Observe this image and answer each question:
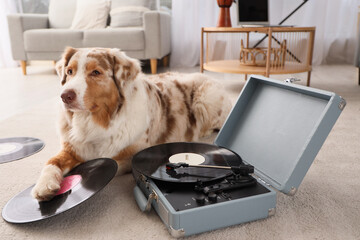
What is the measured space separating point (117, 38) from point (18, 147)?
274 centimetres

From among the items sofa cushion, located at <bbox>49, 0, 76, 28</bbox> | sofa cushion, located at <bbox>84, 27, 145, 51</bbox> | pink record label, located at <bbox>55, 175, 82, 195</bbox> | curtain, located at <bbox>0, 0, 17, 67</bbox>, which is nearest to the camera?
pink record label, located at <bbox>55, 175, 82, 195</bbox>

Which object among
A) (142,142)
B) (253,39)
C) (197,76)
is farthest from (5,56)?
(142,142)

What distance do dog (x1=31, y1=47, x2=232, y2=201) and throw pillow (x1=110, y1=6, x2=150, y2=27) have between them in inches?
128

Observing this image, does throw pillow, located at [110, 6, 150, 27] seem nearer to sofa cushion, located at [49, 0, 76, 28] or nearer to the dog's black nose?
sofa cushion, located at [49, 0, 76, 28]

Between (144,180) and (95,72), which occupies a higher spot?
(95,72)

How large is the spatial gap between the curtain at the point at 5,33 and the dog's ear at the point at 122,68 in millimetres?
4991

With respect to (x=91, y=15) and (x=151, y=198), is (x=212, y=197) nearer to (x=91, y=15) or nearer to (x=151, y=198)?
(x=151, y=198)

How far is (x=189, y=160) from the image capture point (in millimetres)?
1445

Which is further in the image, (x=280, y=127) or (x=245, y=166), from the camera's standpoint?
(x=280, y=127)

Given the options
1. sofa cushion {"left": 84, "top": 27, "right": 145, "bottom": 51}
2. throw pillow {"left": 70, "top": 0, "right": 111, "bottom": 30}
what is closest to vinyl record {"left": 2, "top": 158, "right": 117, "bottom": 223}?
sofa cushion {"left": 84, "top": 27, "right": 145, "bottom": 51}

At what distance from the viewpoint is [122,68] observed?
1.62 meters

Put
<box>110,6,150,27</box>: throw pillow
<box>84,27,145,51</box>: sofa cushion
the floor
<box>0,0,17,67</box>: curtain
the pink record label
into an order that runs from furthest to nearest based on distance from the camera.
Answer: <box>0,0,17,67</box>: curtain → <box>110,6,150,27</box>: throw pillow → <box>84,27,145,51</box>: sofa cushion → the floor → the pink record label

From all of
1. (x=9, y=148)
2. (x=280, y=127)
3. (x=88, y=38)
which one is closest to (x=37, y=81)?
(x=88, y=38)

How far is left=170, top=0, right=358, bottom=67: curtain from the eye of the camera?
17.4ft
